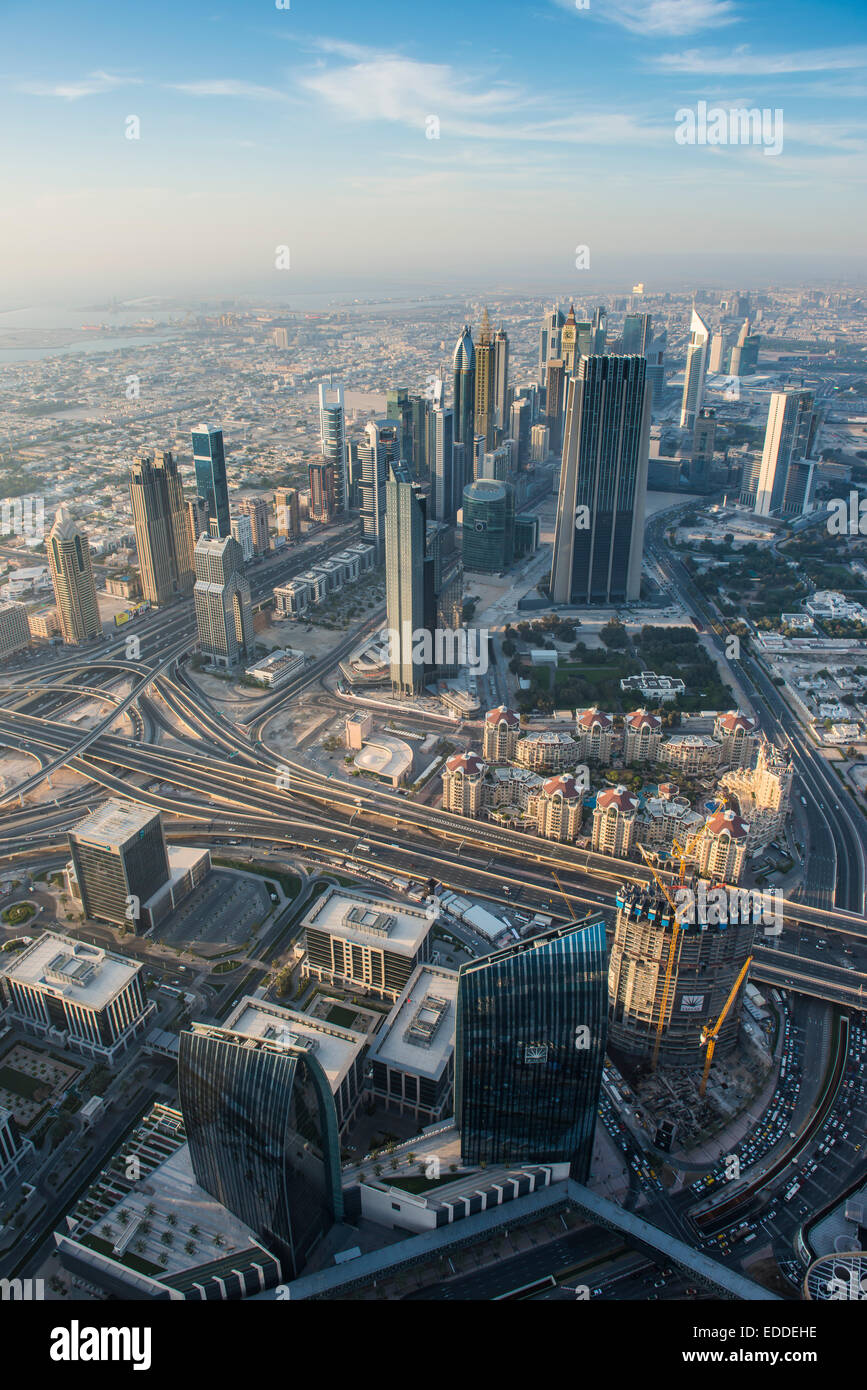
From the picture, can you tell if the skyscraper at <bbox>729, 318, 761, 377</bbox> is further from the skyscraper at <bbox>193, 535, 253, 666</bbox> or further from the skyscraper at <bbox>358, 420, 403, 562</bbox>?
the skyscraper at <bbox>193, 535, 253, 666</bbox>

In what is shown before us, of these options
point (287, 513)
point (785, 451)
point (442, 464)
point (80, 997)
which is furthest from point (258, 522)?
point (80, 997)

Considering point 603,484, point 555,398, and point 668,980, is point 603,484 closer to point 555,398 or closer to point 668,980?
point 555,398

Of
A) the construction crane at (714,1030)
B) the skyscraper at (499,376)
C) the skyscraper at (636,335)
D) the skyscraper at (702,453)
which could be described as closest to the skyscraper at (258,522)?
the skyscraper at (499,376)

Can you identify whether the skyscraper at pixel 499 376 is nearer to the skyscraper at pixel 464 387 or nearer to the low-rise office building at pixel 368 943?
the skyscraper at pixel 464 387

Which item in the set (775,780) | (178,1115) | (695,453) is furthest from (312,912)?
(695,453)

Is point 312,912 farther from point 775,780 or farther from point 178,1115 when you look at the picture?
point 775,780
